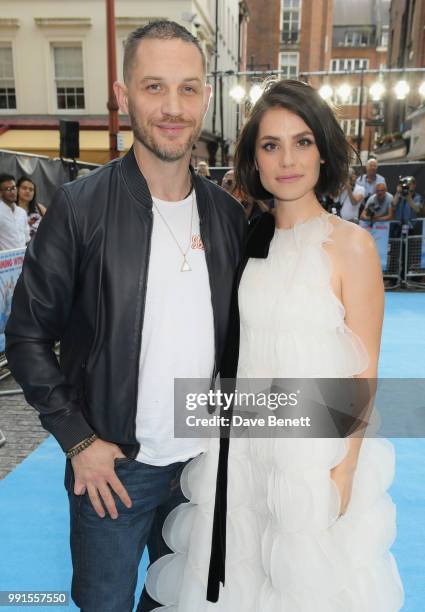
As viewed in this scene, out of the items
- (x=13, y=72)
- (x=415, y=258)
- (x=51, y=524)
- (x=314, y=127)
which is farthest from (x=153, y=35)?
(x=13, y=72)

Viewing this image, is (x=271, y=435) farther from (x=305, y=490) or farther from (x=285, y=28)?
(x=285, y=28)

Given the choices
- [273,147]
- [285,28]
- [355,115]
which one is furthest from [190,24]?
[355,115]

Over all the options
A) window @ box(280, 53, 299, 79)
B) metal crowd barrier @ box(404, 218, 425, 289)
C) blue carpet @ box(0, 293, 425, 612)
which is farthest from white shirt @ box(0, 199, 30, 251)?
window @ box(280, 53, 299, 79)

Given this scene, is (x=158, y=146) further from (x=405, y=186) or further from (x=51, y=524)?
(x=405, y=186)

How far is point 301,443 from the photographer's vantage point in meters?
1.69

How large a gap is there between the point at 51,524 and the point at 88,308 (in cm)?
209

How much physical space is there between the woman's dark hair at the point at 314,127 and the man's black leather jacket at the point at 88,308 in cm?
45

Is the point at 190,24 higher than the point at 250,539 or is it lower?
higher

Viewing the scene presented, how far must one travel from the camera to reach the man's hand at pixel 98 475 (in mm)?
1667

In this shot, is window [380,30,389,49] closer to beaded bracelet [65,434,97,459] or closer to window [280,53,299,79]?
window [280,53,299,79]

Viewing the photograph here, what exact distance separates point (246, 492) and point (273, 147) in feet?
3.96

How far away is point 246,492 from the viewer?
1855mm

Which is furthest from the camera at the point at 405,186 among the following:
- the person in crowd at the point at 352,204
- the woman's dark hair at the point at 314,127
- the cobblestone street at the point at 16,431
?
the woman's dark hair at the point at 314,127

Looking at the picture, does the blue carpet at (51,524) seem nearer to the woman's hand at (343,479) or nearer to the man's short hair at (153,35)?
the woman's hand at (343,479)
